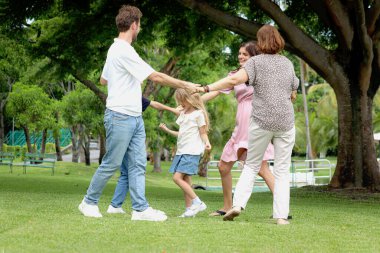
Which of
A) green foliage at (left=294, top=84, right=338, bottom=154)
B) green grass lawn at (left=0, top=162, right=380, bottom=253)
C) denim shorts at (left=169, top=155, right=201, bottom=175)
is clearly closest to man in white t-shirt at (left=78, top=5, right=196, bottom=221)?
green grass lawn at (left=0, top=162, right=380, bottom=253)

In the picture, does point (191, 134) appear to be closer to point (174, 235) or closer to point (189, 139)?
point (189, 139)

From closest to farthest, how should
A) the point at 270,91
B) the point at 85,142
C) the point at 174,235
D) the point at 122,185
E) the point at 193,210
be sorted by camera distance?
1. the point at 174,235
2. the point at 270,91
3. the point at 122,185
4. the point at 193,210
5. the point at 85,142

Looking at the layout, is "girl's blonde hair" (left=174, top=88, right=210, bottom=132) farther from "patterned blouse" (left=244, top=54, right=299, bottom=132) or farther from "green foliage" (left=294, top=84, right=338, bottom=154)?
"green foliage" (left=294, top=84, right=338, bottom=154)

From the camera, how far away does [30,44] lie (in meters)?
21.8

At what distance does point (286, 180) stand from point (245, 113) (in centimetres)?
143

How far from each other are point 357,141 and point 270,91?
9.21m

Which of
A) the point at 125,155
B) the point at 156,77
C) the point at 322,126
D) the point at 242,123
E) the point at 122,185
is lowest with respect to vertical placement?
the point at 122,185

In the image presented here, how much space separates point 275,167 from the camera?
8469 millimetres

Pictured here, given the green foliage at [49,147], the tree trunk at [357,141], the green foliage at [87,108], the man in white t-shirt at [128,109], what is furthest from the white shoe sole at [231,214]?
the green foliage at [49,147]

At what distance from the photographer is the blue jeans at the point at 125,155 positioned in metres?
8.10

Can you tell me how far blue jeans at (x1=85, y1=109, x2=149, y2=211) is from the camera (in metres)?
8.10

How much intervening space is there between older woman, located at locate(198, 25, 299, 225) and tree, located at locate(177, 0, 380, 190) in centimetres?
766

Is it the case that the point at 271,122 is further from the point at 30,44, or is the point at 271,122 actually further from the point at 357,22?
the point at 30,44

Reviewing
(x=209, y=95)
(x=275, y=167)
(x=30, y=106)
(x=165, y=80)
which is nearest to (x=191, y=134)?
(x=209, y=95)
